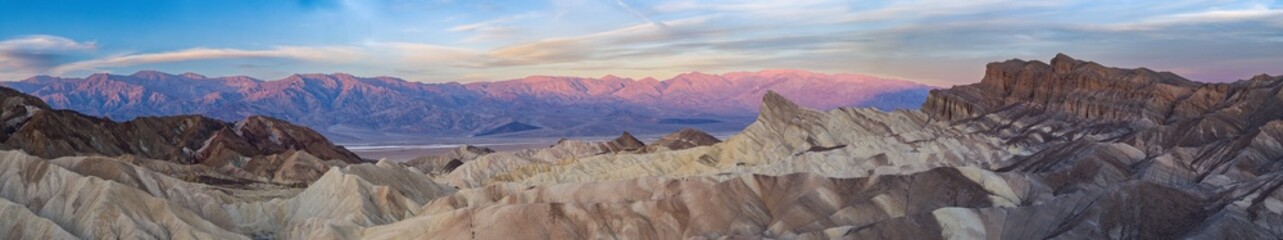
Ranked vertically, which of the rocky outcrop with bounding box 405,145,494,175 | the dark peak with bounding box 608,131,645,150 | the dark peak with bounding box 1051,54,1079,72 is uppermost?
the dark peak with bounding box 1051,54,1079,72

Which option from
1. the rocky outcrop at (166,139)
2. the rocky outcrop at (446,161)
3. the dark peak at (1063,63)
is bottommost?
the rocky outcrop at (446,161)

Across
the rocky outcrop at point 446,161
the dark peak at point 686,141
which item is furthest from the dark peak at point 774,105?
the rocky outcrop at point 446,161

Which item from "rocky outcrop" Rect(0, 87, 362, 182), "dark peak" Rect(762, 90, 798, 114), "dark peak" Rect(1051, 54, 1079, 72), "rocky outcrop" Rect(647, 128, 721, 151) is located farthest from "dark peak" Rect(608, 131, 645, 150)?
"dark peak" Rect(1051, 54, 1079, 72)

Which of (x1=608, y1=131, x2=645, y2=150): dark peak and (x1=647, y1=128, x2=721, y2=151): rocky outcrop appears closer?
(x1=647, y1=128, x2=721, y2=151): rocky outcrop

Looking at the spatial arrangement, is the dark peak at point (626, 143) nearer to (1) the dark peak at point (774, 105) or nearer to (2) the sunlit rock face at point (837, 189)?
(1) the dark peak at point (774, 105)

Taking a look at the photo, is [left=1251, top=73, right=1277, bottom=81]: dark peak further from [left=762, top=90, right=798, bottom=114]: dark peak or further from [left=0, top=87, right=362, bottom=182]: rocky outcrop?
[left=0, top=87, right=362, bottom=182]: rocky outcrop

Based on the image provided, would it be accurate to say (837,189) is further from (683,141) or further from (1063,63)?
(683,141)

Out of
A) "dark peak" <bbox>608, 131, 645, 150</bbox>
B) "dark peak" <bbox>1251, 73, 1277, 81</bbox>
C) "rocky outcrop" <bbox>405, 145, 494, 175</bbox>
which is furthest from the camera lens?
"dark peak" <bbox>608, 131, 645, 150</bbox>

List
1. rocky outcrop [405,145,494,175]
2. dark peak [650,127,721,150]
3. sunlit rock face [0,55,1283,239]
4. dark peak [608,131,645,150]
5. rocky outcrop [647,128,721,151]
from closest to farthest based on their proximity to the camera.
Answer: sunlit rock face [0,55,1283,239]
rocky outcrop [647,128,721,151]
dark peak [650,127,721,150]
rocky outcrop [405,145,494,175]
dark peak [608,131,645,150]

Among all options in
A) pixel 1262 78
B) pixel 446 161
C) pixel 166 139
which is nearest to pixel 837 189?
pixel 1262 78
